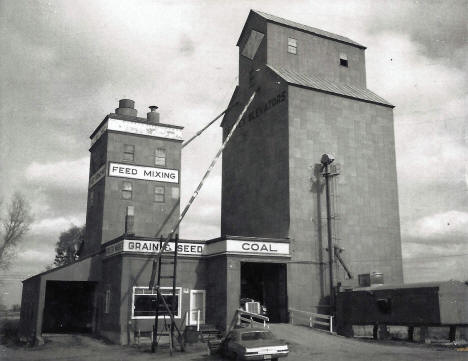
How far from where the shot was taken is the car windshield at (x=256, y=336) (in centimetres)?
2069

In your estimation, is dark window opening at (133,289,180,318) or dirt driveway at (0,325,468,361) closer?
dirt driveway at (0,325,468,361)

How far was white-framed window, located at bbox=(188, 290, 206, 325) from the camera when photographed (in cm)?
3114

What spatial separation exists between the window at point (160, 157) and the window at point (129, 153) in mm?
1945

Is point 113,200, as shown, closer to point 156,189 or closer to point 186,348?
point 156,189

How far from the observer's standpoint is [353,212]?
1441 inches

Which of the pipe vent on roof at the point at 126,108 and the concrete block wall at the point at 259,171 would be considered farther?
the pipe vent on roof at the point at 126,108

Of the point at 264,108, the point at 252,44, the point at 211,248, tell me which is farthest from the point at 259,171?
the point at 252,44

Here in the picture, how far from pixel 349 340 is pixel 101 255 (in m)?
17.9

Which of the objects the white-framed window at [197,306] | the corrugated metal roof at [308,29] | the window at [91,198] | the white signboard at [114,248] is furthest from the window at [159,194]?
the corrugated metal roof at [308,29]

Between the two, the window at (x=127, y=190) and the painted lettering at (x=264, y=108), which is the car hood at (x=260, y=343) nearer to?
the painted lettering at (x=264, y=108)

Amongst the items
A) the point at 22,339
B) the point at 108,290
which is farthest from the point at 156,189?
the point at 22,339

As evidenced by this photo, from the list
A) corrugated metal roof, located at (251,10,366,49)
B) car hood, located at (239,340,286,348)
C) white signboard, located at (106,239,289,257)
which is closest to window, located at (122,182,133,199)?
white signboard, located at (106,239,289,257)

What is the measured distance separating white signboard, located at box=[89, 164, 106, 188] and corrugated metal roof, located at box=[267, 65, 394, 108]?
15.9 metres

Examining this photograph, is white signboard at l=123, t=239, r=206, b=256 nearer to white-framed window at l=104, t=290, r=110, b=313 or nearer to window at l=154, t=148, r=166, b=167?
white-framed window at l=104, t=290, r=110, b=313
